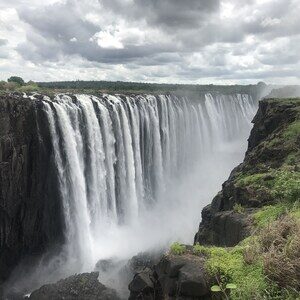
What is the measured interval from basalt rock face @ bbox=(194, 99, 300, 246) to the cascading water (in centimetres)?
1007

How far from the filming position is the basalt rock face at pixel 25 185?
27062 mm

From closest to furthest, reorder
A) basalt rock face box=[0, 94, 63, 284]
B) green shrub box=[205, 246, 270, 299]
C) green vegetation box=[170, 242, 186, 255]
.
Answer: green shrub box=[205, 246, 270, 299]
green vegetation box=[170, 242, 186, 255]
basalt rock face box=[0, 94, 63, 284]

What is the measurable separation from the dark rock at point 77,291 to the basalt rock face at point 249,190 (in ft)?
19.0

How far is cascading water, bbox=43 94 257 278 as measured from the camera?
99.7 feet

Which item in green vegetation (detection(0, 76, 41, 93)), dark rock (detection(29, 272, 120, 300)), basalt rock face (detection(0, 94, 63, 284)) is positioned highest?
green vegetation (detection(0, 76, 41, 93))

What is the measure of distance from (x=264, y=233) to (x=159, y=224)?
2995cm

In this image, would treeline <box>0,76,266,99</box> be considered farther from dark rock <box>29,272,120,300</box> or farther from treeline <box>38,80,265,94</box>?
dark rock <box>29,272,120,300</box>

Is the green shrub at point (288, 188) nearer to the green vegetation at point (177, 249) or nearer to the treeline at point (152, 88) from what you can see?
the green vegetation at point (177, 249)

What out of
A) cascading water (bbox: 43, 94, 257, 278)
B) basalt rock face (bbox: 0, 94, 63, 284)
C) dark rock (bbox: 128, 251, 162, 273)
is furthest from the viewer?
cascading water (bbox: 43, 94, 257, 278)

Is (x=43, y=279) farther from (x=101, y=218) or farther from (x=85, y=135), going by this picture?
(x=85, y=135)

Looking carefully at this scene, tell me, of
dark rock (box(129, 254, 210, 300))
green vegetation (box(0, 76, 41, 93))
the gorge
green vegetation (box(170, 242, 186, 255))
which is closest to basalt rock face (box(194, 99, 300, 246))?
green vegetation (box(170, 242, 186, 255))

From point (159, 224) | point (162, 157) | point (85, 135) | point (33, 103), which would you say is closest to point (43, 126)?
point (33, 103)

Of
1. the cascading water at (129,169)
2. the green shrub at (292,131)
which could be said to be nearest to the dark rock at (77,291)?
the cascading water at (129,169)

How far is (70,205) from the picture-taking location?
30516mm
